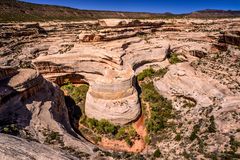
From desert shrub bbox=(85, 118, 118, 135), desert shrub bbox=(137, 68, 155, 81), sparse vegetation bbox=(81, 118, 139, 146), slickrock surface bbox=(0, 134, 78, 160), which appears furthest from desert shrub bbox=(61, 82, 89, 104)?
slickrock surface bbox=(0, 134, 78, 160)

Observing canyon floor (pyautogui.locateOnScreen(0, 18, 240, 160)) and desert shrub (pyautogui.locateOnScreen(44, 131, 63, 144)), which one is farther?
canyon floor (pyautogui.locateOnScreen(0, 18, 240, 160))

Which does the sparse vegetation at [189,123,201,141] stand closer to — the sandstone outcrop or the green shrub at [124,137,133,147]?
the green shrub at [124,137,133,147]

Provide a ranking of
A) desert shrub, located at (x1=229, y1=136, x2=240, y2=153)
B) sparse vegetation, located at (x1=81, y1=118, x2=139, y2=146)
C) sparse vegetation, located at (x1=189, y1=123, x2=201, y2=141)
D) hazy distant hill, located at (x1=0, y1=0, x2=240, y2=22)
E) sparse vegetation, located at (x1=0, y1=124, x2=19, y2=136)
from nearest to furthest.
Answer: sparse vegetation, located at (x1=0, y1=124, x2=19, y2=136) < desert shrub, located at (x1=229, y1=136, x2=240, y2=153) < sparse vegetation, located at (x1=189, y1=123, x2=201, y2=141) < sparse vegetation, located at (x1=81, y1=118, x2=139, y2=146) < hazy distant hill, located at (x1=0, y1=0, x2=240, y2=22)

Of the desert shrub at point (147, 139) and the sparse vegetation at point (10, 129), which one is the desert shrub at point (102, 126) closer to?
the desert shrub at point (147, 139)

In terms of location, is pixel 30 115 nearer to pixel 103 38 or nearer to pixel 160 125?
pixel 160 125

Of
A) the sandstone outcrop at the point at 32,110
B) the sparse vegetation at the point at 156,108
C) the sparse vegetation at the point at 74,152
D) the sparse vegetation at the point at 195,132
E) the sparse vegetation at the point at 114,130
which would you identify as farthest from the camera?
the sparse vegetation at the point at 156,108

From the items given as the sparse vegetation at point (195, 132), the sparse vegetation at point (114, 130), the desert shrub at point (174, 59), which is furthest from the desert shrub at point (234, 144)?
the desert shrub at point (174, 59)

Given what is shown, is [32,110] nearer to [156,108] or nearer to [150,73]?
[156,108]

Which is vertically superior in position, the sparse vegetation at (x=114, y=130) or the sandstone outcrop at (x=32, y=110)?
the sandstone outcrop at (x=32, y=110)

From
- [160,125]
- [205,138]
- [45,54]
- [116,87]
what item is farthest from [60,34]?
[205,138]
